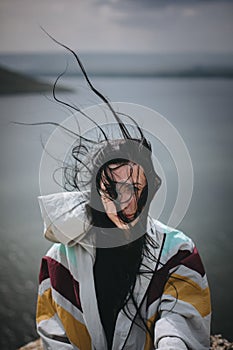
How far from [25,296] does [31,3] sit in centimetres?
117

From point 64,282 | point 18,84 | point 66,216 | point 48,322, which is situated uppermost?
point 18,84

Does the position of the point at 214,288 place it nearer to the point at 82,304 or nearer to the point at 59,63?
the point at 82,304

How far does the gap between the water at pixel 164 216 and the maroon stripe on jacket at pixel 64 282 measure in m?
A: 0.66

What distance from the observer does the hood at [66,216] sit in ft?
6.09

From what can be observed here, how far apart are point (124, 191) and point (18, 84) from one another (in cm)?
92

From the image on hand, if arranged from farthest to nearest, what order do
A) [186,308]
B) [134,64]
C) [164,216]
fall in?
[134,64] < [164,216] < [186,308]

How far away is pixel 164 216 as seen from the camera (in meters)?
2.36

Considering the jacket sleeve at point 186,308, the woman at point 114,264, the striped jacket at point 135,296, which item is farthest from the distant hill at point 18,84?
the jacket sleeve at point 186,308

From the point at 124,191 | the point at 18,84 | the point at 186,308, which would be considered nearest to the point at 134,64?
the point at 18,84

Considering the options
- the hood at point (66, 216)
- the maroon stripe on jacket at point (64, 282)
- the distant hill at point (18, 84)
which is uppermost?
the distant hill at point (18, 84)

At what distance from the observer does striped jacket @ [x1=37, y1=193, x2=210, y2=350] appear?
1.82 m

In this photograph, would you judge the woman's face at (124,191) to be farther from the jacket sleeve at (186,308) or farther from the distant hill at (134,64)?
the distant hill at (134,64)

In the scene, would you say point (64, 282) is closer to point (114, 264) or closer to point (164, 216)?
point (114, 264)

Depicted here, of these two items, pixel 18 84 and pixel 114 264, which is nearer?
pixel 114 264
